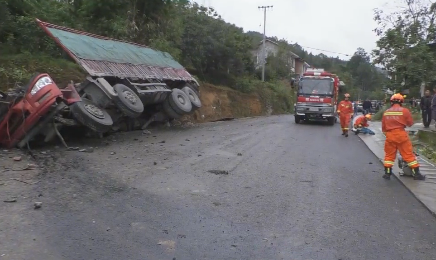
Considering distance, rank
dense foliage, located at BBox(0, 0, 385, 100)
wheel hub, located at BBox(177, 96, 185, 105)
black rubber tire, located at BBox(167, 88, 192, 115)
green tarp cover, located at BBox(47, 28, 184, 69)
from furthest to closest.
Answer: wheel hub, located at BBox(177, 96, 185, 105) < dense foliage, located at BBox(0, 0, 385, 100) < black rubber tire, located at BBox(167, 88, 192, 115) < green tarp cover, located at BBox(47, 28, 184, 69)

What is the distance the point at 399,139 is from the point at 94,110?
6927mm

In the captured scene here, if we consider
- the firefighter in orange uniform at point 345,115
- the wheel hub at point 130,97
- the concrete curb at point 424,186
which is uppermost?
the wheel hub at point 130,97

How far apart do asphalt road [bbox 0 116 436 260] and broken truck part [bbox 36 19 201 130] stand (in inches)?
101

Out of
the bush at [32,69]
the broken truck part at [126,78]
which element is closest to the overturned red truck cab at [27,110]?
the broken truck part at [126,78]

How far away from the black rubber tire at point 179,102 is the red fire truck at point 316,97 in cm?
738

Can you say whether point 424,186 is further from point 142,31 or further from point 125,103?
point 142,31

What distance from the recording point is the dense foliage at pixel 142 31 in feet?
50.9

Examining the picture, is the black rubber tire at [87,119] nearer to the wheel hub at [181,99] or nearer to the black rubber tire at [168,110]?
the black rubber tire at [168,110]

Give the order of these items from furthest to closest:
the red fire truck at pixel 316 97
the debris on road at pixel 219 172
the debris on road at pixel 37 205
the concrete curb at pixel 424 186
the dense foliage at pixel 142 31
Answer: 1. the red fire truck at pixel 316 97
2. the dense foliage at pixel 142 31
3. the debris on road at pixel 219 172
4. the concrete curb at pixel 424 186
5. the debris on road at pixel 37 205

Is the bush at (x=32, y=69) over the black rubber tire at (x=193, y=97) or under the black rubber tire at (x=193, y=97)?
over

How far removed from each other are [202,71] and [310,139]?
17.8m

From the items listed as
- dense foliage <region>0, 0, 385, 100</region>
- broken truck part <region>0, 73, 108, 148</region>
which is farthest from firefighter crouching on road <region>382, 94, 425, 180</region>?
dense foliage <region>0, 0, 385, 100</region>

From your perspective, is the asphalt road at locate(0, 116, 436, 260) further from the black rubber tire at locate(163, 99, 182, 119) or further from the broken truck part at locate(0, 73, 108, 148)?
the black rubber tire at locate(163, 99, 182, 119)

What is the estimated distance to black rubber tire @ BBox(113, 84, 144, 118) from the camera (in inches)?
474
